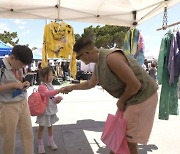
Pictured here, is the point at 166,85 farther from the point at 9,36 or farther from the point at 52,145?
the point at 9,36

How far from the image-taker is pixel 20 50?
8.09 feet

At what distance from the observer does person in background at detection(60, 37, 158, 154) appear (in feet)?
7.20

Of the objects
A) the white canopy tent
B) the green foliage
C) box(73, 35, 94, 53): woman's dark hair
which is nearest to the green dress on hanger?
the white canopy tent

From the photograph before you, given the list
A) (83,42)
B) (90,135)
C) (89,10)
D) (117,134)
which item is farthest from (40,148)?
(89,10)

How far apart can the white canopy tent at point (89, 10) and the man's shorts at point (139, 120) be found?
8.29ft

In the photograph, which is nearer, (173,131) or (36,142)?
(36,142)

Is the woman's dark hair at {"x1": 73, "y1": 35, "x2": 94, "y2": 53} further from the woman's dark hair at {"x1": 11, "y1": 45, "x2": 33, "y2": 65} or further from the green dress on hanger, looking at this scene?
the green dress on hanger

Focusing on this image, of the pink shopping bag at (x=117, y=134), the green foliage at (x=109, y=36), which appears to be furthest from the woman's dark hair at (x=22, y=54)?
the green foliage at (x=109, y=36)

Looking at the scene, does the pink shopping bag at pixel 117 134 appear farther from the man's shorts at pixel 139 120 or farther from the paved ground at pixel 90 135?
the paved ground at pixel 90 135

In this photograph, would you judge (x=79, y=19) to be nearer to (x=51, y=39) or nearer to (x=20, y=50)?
(x=51, y=39)

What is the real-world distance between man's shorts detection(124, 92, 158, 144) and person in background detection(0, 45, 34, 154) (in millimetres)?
1092

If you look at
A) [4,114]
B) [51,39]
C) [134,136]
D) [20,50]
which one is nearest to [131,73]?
[134,136]

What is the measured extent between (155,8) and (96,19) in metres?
1.30

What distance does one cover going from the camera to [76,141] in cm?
429
